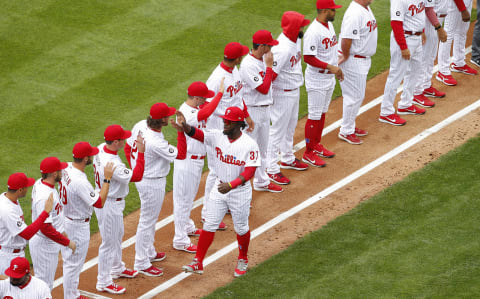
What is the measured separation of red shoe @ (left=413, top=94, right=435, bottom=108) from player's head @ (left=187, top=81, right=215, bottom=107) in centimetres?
420

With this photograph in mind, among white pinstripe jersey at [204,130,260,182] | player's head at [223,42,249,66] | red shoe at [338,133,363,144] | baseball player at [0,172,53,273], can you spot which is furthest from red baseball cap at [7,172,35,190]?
red shoe at [338,133,363,144]

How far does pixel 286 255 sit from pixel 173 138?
10.3 feet

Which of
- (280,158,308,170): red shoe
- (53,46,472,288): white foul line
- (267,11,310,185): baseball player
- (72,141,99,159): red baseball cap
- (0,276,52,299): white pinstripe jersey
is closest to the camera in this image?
(0,276,52,299): white pinstripe jersey

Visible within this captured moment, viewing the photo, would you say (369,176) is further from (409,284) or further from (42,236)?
(42,236)

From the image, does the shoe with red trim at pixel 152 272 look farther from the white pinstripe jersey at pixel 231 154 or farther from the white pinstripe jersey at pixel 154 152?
the white pinstripe jersey at pixel 231 154

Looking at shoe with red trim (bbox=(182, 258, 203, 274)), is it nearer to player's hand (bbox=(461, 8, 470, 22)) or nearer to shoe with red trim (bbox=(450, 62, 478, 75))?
player's hand (bbox=(461, 8, 470, 22))

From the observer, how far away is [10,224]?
7.61m

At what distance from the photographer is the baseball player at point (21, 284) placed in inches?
273

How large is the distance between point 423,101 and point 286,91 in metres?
2.71

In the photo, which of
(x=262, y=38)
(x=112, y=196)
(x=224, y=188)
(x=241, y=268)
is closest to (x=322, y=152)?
(x=262, y=38)

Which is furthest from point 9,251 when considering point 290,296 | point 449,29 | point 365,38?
point 449,29

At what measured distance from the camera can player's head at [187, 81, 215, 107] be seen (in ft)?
29.1

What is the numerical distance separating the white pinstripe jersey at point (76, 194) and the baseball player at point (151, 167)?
66 cm

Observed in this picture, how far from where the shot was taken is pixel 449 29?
12.3 m
